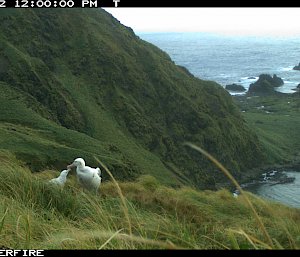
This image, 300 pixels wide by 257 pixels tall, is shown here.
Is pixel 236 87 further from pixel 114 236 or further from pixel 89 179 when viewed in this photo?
pixel 114 236

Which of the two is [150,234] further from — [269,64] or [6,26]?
[269,64]

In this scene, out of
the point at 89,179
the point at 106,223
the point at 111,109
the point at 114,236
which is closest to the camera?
the point at 114,236

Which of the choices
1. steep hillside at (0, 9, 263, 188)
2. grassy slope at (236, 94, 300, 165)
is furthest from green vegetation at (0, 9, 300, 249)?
grassy slope at (236, 94, 300, 165)

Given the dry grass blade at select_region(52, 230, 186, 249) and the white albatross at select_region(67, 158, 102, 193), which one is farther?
the white albatross at select_region(67, 158, 102, 193)

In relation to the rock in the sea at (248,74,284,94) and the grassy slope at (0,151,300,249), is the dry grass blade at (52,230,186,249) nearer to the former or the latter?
the grassy slope at (0,151,300,249)

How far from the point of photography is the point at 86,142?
119 ft

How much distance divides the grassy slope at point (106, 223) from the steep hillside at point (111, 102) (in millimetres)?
20667

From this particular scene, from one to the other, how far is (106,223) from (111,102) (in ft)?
171

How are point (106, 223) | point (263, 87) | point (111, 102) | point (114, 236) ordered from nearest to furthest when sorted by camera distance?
1. point (114, 236)
2. point (106, 223)
3. point (111, 102)
4. point (263, 87)

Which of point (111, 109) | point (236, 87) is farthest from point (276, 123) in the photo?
point (111, 109)

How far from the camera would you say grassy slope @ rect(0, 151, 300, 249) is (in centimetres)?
336

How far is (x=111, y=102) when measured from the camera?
56.4m

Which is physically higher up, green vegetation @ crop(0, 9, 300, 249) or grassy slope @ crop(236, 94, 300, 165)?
green vegetation @ crop(0, 9, 300, 249)

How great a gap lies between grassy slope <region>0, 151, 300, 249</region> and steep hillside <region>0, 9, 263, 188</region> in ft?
67.8
